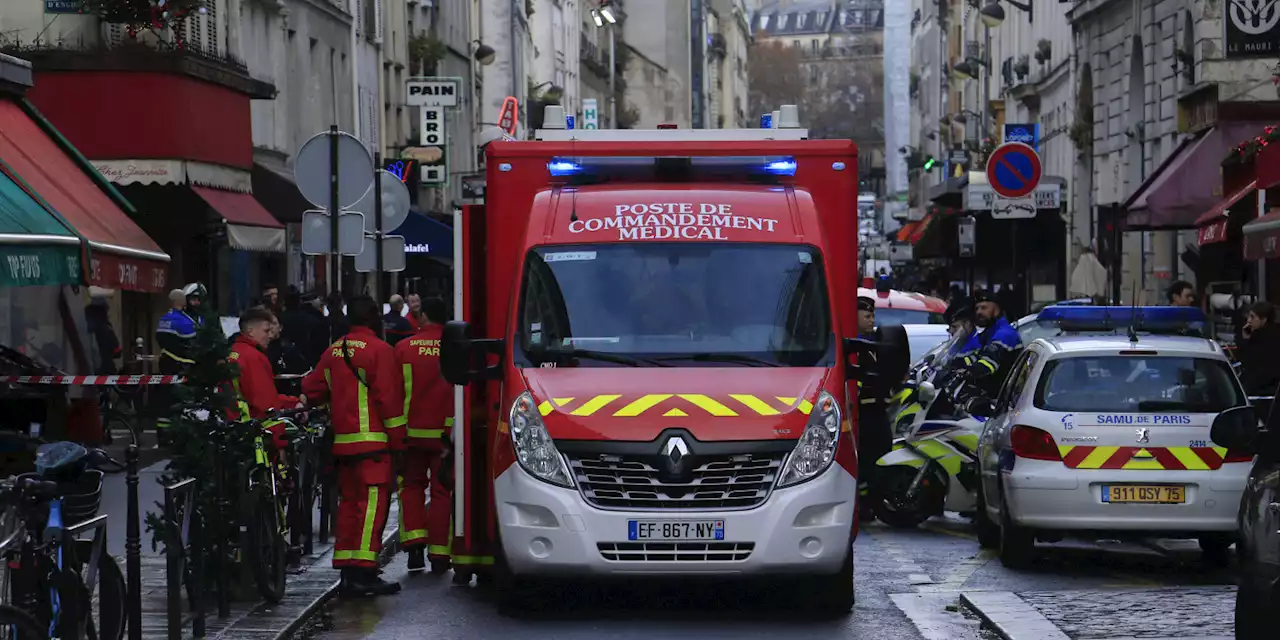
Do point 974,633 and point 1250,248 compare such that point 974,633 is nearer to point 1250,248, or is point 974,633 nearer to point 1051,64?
point 1250,248

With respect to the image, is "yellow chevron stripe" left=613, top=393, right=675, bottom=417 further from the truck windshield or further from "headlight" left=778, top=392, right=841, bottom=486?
"headlight" left=778, top=392, right=841, bottom=486

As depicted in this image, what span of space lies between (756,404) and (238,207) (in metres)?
20.0

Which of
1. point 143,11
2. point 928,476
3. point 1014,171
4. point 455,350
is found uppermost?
point 143,11

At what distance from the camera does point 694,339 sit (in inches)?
491

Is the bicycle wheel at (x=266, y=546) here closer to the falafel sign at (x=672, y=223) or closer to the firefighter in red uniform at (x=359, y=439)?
the firefighter in red uniform at (x=359, y=439)

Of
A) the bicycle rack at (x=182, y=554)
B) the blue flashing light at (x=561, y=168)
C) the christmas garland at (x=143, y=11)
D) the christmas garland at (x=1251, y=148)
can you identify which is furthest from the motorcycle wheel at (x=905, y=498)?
the christmas garland at (x=143, y=11)

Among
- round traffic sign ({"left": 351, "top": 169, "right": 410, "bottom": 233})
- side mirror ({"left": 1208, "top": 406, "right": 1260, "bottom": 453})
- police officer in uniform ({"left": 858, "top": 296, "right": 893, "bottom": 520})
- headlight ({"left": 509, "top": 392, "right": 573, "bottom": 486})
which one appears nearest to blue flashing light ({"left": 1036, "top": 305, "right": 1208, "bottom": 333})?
police officer in uniform ({"left": 858, "top": 296, "right": 893, "bottom": 520})

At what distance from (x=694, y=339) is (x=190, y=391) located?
270cm

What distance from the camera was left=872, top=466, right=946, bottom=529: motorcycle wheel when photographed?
57.0ft

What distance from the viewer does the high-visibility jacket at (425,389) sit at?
1373 centimetres

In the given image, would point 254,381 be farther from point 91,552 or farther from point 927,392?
point 927,392

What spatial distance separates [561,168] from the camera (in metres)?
13.0

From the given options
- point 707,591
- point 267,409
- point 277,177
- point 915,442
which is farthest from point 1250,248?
point 277,177

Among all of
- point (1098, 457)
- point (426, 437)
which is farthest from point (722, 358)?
point (1098, 457)
